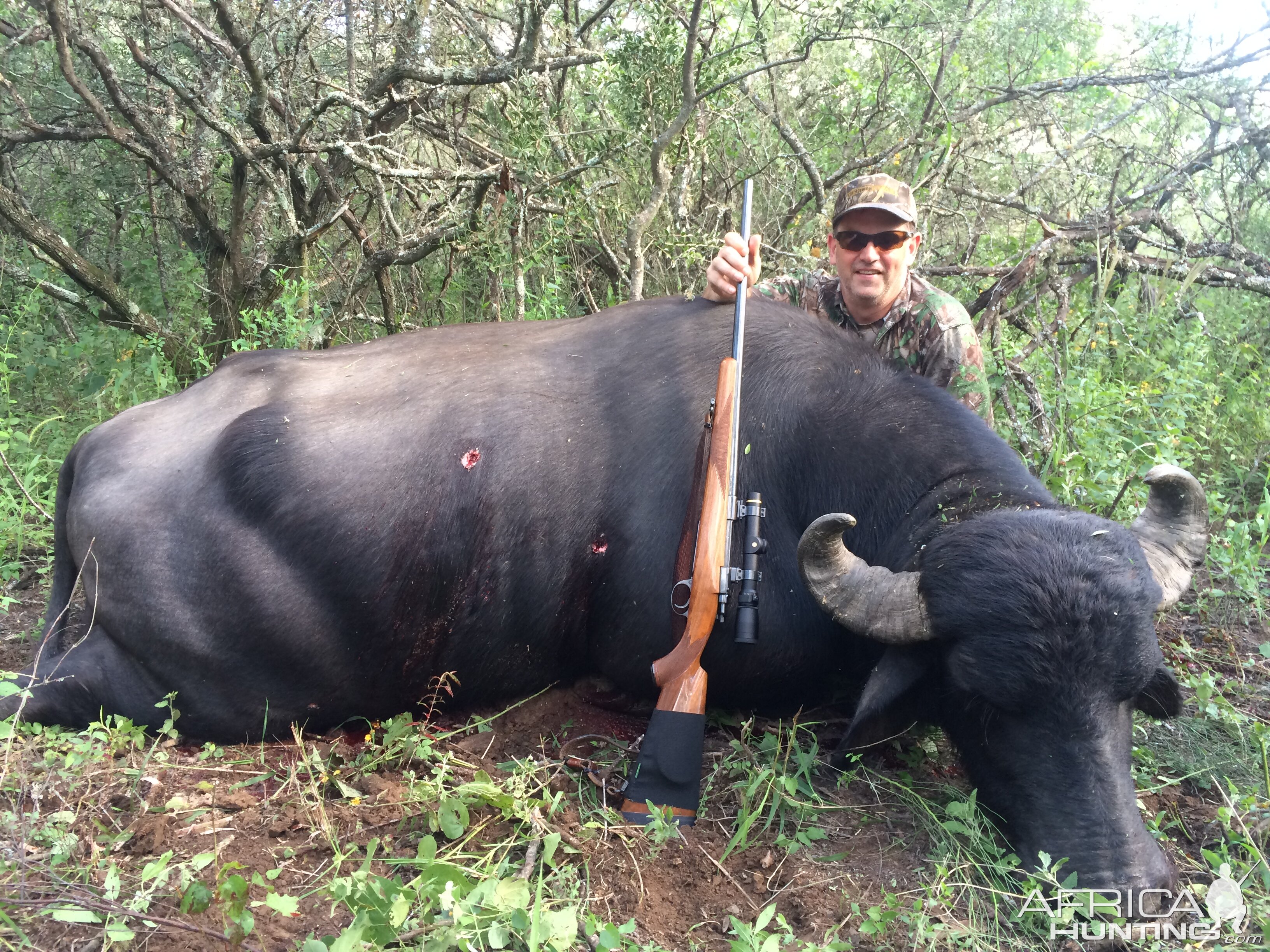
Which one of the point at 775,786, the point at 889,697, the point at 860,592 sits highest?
the point at 860,592

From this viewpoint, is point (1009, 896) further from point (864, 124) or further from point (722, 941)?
point (864, 124)

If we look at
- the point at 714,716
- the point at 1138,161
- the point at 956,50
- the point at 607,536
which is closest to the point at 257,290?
the point at 607,536

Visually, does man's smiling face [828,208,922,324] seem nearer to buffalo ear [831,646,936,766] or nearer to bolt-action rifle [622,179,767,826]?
bolt-action rifle [622,179,767,826]

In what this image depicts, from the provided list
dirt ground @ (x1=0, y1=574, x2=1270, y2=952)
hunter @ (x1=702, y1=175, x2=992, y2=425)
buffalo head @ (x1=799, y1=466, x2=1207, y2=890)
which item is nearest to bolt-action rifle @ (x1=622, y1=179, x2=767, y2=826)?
dirt ground @ (x1=0, y1=574, x2=1270, y2=952)

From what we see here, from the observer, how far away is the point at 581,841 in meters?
2.61

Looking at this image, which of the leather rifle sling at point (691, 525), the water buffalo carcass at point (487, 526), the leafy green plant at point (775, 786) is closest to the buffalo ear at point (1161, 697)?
the water buffalo carcass at point (487, 526)

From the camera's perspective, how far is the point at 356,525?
11.0ft

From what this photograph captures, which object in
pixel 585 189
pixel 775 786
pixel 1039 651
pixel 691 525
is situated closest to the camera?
pixel 1039 651

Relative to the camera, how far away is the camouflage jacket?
414 cm

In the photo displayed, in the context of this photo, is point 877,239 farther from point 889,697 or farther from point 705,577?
point 889,697

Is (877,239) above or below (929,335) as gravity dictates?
above

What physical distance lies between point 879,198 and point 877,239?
19 centimetres

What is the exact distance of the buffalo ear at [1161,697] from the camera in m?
2.77
